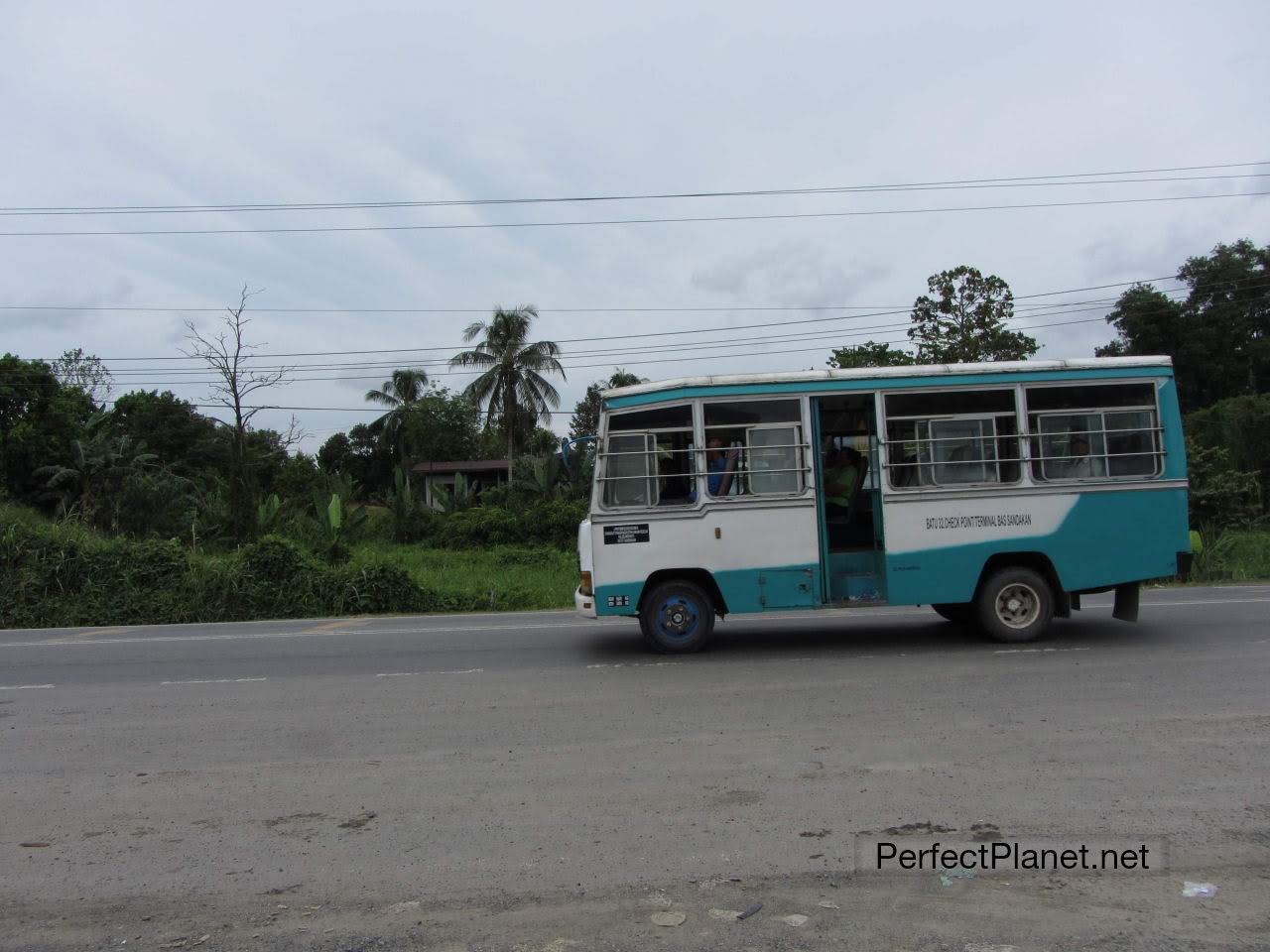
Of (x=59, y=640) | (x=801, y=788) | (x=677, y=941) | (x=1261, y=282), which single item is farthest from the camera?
(x=1261, y=282)

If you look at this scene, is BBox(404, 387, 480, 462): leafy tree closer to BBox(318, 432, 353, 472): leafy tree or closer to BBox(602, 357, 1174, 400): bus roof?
BBox(318, 432, 353, 472): leafy tree

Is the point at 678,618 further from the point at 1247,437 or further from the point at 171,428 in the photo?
the point at 171,428

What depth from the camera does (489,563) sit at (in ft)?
85.5

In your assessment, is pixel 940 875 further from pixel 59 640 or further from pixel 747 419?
pixel 59 640

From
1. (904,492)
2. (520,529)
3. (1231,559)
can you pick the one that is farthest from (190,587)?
(1231,559)

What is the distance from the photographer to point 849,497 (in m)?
10.5

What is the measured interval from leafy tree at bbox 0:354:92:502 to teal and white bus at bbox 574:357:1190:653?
29299mm

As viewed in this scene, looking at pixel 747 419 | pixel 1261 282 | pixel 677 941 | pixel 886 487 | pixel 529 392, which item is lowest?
pixel 677 941

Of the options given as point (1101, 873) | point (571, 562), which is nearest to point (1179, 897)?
point (1101, 873)

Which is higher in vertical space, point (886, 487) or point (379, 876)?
point (886, 487)

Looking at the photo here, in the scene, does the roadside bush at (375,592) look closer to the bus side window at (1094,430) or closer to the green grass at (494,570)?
A: the green grass at (494,570)

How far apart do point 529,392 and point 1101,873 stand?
41.5 metres

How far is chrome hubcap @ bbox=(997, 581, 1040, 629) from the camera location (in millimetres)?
9812

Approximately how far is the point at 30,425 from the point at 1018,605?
33.3m
